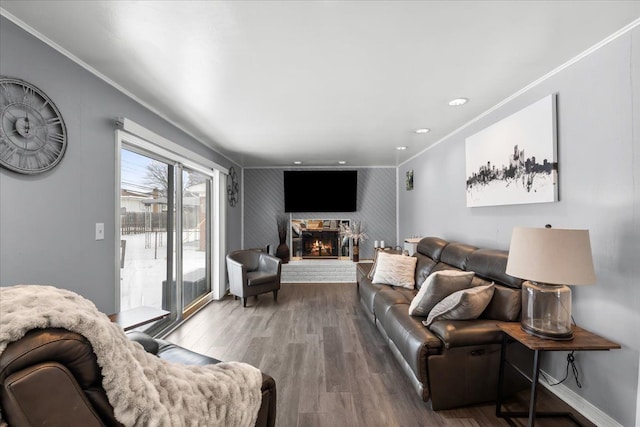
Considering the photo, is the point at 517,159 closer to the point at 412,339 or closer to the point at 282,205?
the point at 412,339

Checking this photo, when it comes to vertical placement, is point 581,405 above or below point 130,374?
below

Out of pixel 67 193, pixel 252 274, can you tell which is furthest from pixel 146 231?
pixel 252 274

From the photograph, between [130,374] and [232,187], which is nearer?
[130,374]

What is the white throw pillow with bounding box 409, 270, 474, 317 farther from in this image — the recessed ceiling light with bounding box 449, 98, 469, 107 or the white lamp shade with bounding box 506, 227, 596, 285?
the recessed ceiling light with bounding box 449, 98, 469, 107

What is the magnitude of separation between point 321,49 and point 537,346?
7.09ft

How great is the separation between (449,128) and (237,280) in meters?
3.59

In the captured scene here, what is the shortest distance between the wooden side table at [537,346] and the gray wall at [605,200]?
0.61 feet

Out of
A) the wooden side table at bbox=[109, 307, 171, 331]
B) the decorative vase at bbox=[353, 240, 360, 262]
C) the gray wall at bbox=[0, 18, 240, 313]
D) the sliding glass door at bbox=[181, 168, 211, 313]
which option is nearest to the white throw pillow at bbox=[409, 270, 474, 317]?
the wooden side table at bbox=[109, 307, 171, 331]

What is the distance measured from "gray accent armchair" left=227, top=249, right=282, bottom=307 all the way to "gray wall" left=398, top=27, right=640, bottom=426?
11.2 ft

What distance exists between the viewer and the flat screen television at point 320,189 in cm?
645

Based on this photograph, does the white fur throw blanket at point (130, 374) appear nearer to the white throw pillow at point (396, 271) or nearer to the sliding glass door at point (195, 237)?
the white throw pillow at point (396, 271)

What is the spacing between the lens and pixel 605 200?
1850 mm

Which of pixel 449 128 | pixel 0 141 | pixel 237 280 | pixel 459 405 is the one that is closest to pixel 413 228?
pixel 449 128

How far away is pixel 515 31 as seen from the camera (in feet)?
5.61
